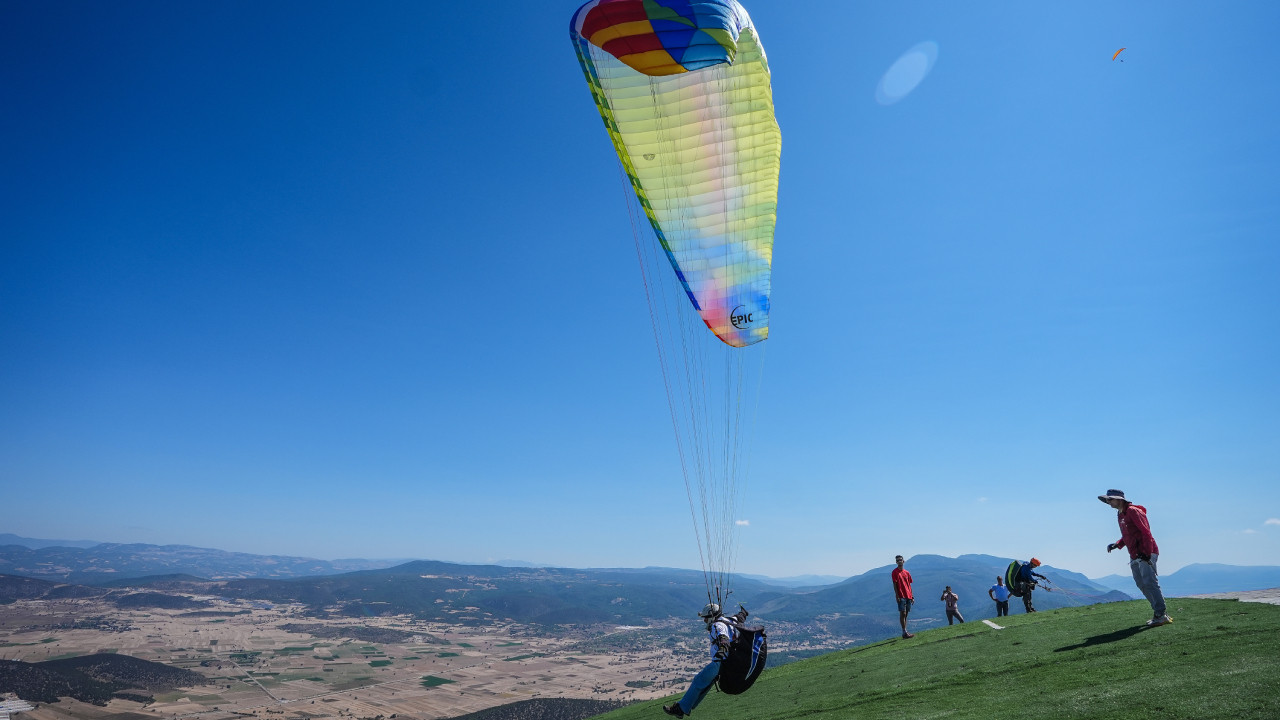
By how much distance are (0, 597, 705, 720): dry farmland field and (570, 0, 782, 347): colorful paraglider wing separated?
103m

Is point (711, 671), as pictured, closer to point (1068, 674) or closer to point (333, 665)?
point (1068, 674)

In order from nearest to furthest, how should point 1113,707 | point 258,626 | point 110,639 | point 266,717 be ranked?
point 1113,707 → point 266,717 → point 110,639 → point 258,626

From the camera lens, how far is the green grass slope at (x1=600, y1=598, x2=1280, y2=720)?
5.52m

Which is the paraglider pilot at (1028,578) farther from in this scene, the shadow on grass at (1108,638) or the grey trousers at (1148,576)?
the grey trousers at (1148,576)

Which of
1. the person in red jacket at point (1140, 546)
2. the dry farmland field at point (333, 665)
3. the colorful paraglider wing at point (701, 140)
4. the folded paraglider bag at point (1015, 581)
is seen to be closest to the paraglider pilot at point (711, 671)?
the colorful paraglider wing at point (701, 140)

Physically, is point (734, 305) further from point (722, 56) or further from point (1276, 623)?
point (1276, 623)

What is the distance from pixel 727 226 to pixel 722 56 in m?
3.26

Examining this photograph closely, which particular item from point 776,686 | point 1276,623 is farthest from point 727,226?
point 776,686

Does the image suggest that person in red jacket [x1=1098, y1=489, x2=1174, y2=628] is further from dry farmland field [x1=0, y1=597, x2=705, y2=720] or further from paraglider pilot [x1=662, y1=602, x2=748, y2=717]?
dry farmland field [x1=0, y1=597, x2=705, y2=720]

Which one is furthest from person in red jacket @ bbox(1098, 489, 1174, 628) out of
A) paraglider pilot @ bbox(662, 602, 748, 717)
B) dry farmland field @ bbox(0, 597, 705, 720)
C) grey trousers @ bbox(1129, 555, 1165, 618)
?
dry farmland field @ bbox(0, 597, 705, 720)

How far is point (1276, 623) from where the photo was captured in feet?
23.9

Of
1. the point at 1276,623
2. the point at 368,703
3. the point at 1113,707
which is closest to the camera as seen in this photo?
the point at 1113,707

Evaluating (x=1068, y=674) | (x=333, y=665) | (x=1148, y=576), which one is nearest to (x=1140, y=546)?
(x=1148, y=576)

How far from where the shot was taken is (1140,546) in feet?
28.4
